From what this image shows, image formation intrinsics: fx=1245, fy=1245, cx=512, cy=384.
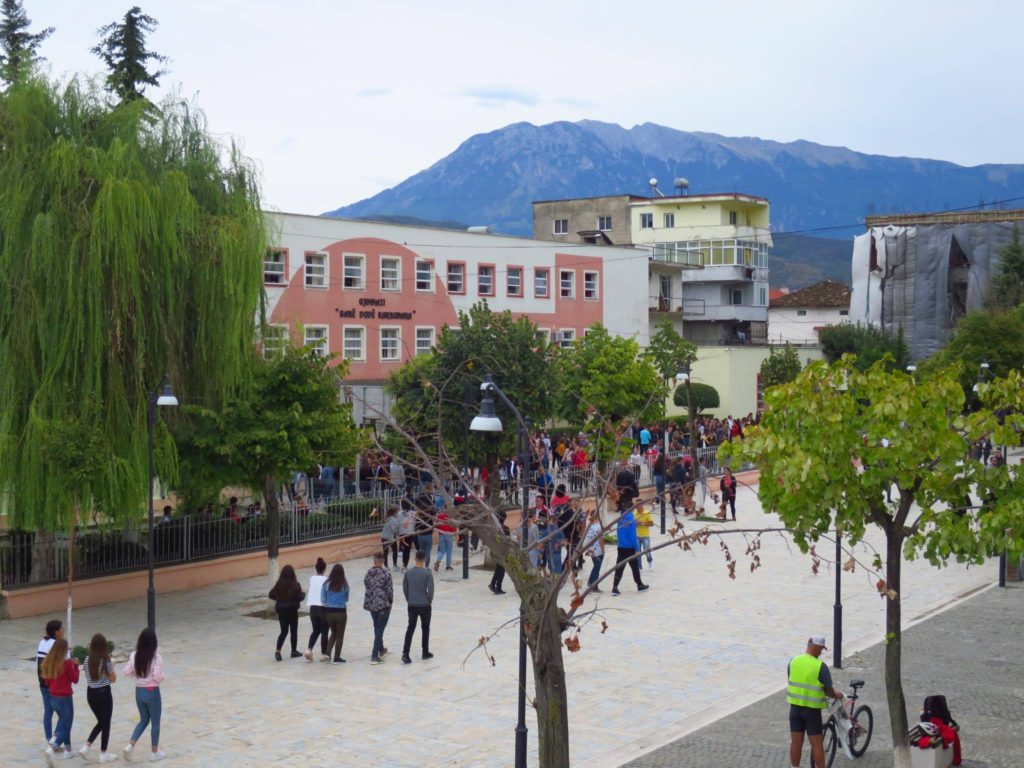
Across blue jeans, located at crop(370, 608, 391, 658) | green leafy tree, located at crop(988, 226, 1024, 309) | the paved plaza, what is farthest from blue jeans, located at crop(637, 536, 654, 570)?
green leafy tree, located at crop(988, 226, 1024, 309)

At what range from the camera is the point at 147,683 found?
1299 centimetres

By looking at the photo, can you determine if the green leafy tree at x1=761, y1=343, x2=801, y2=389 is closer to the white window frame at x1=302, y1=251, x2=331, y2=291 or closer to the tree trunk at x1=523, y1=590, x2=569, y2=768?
the white window frame at x1=302, y1=251, x2=331, y2=291

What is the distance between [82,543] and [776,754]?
44.9 feet

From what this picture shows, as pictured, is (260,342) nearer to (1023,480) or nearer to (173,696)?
(173,696)

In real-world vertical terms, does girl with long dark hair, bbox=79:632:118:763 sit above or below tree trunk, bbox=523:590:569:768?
below

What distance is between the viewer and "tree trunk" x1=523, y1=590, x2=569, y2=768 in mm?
9320

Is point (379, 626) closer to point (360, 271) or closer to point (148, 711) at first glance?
point (148, 711)

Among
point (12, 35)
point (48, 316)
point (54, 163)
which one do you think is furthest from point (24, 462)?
point (12, 35)

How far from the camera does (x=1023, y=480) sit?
1146cm

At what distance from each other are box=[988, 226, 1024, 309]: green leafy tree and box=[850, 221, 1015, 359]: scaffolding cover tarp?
513cm

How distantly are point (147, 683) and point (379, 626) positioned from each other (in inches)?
194

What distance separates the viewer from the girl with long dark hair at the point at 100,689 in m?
12.8

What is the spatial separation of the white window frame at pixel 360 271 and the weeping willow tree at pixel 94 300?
21955 mm

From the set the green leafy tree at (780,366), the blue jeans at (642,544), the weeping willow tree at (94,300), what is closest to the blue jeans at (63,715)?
the weeping willow tree at (94,300)
